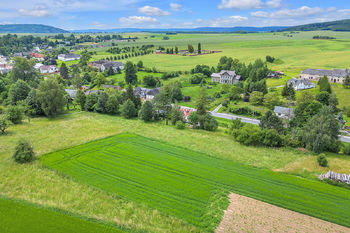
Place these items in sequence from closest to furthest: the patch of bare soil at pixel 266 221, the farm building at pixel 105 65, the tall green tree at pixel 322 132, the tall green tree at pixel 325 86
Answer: the patch of bare soil at pixel 266 221 < the tall green tree at pixel 322 132 < the tall green tree at pixel 325 86 < the farm building at pixel 105 65

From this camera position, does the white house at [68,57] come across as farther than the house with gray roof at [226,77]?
Yes

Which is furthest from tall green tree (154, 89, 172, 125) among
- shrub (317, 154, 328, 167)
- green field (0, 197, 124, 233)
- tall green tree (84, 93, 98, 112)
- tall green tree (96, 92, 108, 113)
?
green field (0, 197, 124, 233)

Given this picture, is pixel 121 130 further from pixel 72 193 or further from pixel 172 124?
pixel 72 193

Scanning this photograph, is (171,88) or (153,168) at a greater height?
(171,88)

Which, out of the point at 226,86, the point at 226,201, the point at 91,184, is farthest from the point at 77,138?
the point at 226,86

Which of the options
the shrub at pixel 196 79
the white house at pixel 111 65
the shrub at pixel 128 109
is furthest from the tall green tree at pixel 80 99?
the white house at pixel 111 65

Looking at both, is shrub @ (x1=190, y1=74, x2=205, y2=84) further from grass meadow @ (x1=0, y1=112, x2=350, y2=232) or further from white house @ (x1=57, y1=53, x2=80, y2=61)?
white house @ (x1=57, y1=53, x2=80, y2=61)

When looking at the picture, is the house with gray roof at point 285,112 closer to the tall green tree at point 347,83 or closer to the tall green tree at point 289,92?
the tall green tree at point 289,92
